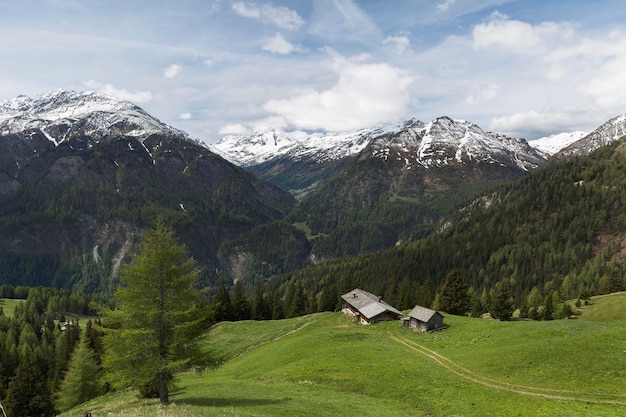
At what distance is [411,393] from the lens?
3872 cm

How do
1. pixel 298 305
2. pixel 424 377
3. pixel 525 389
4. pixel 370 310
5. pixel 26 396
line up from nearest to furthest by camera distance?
pixel 525 389
pixel 424 377
pixel 26 396
pixel 370 310
pixel 298 305

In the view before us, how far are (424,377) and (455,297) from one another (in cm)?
5749

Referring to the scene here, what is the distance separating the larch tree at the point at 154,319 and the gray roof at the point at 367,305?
52915 millimetres

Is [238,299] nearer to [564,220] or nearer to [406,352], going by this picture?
[406,352]

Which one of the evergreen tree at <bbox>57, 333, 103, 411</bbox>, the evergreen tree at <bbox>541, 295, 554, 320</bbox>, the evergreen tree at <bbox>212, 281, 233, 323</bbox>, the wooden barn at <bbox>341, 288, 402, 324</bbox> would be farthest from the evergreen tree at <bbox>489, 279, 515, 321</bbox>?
the evergreen tree at <bbox>57, 333, 103, 411</bbox>

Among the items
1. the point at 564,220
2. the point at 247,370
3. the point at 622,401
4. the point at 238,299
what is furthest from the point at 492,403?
the point at 564,220

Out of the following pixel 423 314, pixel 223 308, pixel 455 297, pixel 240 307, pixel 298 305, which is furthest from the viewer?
pixel 298 305

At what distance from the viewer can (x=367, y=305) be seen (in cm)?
8500

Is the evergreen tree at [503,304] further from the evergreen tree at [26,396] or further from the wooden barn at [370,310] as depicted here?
the evergreen tree at [26,396]

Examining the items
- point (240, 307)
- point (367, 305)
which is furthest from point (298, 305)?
point (367, 305)

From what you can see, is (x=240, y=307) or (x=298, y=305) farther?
(x=298, y=305)

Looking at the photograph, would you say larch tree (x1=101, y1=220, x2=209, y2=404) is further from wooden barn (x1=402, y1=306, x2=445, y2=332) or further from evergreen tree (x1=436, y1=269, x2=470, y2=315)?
evergreen tree (x1=436, y1=269, x2=470, y2=315)

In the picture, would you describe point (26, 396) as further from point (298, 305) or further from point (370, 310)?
point (370, 310)

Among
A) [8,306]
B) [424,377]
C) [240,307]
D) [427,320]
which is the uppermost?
[427,320]
